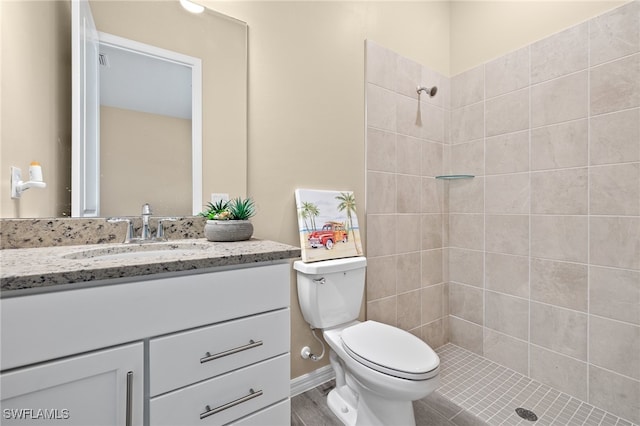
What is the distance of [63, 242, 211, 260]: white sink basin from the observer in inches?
37.5

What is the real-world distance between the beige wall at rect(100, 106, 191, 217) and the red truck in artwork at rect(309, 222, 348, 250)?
63cm

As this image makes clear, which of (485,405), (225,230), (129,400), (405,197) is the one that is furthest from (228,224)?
(485,405)

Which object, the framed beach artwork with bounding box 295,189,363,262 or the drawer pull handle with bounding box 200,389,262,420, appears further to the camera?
the framed beach artwork with bounding box 295,189,363,262

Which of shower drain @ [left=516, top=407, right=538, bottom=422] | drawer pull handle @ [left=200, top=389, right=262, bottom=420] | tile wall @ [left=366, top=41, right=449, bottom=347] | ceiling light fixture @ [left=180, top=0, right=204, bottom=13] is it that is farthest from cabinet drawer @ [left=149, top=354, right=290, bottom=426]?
ceiling light fixture @ [left=180, top=0, right=204, bottom=13]

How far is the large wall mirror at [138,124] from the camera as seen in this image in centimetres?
100

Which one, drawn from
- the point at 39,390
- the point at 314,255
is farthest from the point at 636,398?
the point at 39,390

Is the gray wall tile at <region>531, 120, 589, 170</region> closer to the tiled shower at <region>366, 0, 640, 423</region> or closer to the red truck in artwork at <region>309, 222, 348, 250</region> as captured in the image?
the tiled shower at <region>366, 0, 640, 423</region>

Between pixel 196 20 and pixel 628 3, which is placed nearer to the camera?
pixel 196 20

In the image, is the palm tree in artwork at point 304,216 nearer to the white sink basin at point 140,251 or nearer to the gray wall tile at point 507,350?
the white sink basin at point 140,251

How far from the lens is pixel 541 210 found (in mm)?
1747

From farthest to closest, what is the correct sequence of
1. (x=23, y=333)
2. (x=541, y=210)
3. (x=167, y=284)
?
(x=541, y=210)
(x=167, y=284)
(x=23, y=333)

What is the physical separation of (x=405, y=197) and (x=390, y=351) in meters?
1.05

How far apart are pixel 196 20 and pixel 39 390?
141cm

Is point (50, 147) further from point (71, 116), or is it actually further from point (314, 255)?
point (314, 255)
